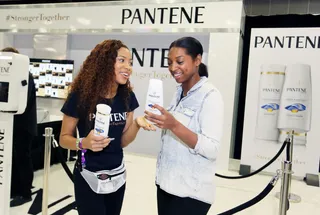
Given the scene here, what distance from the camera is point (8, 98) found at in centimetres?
163

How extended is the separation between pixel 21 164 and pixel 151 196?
1466mm

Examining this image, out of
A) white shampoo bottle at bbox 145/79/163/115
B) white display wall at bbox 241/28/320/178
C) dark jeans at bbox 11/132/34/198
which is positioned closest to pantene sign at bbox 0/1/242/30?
white display wall at bbox 241/28/320/178

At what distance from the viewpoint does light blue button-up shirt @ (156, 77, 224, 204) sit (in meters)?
1.34

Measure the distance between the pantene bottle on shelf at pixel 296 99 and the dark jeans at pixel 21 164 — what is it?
3.16m

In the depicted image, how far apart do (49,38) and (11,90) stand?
16.2 ft

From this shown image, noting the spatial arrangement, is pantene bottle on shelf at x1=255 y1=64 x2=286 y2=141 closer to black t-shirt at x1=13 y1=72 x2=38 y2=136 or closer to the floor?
the floor

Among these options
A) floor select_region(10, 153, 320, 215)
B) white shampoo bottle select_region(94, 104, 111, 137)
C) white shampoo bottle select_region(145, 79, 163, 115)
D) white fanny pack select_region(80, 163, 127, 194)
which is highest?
white shampoo bottle select_region(145, 79, 163, 115)

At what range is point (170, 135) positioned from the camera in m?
1.45

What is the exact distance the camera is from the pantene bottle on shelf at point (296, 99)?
4.14 meters

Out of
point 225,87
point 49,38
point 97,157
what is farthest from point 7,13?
point 97,157

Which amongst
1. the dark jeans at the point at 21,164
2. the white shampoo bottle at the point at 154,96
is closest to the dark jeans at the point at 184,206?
the white shampoo bottle at the point at 154,96

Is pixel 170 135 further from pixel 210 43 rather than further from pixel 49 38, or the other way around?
pixel 49 38

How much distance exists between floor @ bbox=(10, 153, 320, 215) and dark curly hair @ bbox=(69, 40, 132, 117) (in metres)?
1.83

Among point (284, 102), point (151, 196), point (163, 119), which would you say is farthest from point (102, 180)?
point (284, 102)
